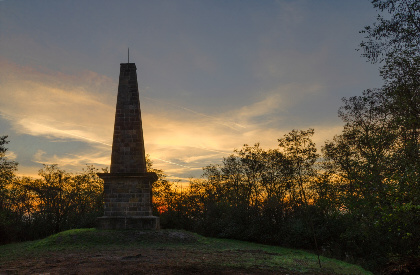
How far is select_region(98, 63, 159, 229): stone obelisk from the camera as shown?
59.8ft

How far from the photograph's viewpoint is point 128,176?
18.7m

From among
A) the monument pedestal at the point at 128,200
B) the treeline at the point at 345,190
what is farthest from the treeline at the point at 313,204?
the monument pedestal at the point at 128,200

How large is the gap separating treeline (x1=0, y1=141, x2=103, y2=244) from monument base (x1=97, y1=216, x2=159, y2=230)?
5046 mm

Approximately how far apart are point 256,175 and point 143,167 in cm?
1604

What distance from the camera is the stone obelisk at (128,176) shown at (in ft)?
59.8

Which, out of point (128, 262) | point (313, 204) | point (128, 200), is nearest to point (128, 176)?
point (128, 200)

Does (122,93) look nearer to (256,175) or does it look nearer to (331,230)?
(331,230)

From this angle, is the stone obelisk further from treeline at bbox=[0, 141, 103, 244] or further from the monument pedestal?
treeline at bbox=[0, 141, 103, 244]

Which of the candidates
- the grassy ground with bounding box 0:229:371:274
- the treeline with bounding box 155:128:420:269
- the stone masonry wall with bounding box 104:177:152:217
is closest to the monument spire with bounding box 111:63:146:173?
the stone masonry wall with bounding box 104:177:152:217

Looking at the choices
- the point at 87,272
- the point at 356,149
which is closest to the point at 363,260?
the point at 356,149

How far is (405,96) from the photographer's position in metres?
12.1

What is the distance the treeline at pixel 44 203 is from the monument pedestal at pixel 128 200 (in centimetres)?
509

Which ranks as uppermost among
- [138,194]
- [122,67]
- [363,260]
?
[122,67]

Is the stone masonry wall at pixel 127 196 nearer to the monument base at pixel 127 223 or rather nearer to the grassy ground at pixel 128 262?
the monument base at pixel 127 223
